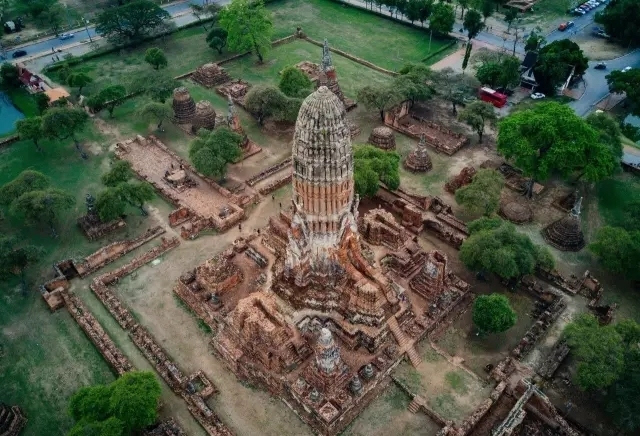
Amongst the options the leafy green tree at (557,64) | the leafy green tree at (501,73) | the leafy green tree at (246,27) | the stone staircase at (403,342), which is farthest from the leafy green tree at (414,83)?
the stone staircase at (403,342)

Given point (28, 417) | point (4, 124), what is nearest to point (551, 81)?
point (28, 417)

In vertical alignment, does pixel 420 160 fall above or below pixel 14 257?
above

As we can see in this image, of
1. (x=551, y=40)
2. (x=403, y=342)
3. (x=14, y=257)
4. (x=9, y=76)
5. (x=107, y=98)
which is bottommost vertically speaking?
A: (x=403, y=342)

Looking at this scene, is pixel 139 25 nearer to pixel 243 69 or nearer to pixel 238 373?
pixel 243 69

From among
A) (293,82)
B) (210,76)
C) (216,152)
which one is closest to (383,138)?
(293,82)

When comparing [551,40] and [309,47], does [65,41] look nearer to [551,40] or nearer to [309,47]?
[309,47]

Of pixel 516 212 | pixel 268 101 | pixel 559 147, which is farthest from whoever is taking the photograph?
pixel 268 101

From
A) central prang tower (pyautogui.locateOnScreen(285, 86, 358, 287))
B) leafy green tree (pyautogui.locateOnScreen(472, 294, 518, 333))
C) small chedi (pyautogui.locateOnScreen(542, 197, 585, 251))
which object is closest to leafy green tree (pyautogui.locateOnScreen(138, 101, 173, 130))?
central prang tower (pyautogui.locateOnScreen(285, 86, 358, 287))
